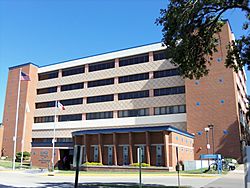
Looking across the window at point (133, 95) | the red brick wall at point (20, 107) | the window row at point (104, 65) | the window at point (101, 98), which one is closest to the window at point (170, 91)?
the window at point (133, 95)

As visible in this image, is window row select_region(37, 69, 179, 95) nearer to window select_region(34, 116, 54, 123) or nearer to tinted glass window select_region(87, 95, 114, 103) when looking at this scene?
tinted glass window select_region(87, 95, 114, 103)

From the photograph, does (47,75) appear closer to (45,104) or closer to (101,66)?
(45,104)

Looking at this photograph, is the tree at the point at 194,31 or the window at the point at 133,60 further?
the window at the point at 133,60

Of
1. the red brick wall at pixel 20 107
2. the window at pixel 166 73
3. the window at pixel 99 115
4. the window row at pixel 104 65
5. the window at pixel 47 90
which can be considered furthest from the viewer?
the window at pixel 47 90


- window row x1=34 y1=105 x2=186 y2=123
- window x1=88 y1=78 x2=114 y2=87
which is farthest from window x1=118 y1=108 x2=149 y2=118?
window x1=88 y1=78 x2=114 y2=87

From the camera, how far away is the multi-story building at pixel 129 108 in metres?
38.9

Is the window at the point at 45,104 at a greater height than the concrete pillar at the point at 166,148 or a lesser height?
greater

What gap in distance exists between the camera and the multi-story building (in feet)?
128

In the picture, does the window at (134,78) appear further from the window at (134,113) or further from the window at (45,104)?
the window at (45,104)

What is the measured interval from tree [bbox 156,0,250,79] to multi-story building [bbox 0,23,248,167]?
18.1 m

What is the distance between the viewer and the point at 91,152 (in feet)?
134

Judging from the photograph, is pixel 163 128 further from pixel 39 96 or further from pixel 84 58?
pixel 39 96

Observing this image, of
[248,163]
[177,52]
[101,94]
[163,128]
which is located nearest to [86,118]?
[101,94]

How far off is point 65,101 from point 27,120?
9225mm
